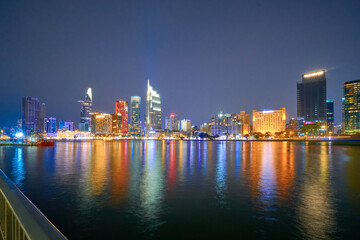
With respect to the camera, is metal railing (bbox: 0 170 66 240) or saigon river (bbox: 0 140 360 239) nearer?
metal railing (bbox: 0 170 66 240)

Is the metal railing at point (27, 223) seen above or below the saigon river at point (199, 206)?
above

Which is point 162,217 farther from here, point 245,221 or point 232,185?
point 232,185

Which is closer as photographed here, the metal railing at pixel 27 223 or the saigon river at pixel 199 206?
the metal railing at pixel 27 223

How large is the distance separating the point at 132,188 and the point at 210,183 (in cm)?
679

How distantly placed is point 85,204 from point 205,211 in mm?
7334

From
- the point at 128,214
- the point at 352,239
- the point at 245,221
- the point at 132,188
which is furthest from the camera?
the point at 132,188

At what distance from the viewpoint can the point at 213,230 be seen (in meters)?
11.2

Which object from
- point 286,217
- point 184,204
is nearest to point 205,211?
point 184,204

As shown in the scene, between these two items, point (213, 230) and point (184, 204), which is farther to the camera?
point (184, 204)

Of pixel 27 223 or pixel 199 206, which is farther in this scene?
pixel 199 206

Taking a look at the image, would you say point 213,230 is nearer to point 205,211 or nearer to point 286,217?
point 205,211

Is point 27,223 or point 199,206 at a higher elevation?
point 27,223

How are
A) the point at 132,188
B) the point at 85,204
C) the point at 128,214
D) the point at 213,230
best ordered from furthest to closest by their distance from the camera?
the point at 132,188 < the point at 85,204 < the point at 128,214 < the point at 213,230

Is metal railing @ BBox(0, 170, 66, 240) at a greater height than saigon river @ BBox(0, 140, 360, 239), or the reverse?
metal railing @ BBox(0, 170, 66, 240)
